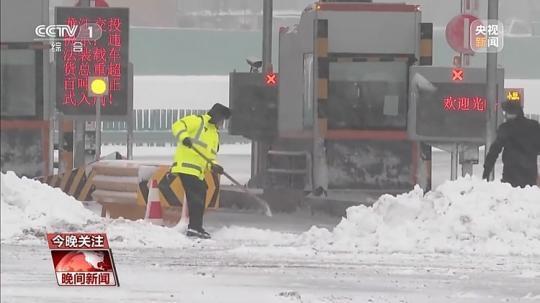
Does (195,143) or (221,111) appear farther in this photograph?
(195,143)

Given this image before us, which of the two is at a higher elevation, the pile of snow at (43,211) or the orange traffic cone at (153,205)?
the pile of snow at (43,211)

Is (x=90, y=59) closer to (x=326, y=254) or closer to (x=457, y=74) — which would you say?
(x=457, y=74)

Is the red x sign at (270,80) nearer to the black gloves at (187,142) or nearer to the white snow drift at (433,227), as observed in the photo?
the black gloves at (187,142)

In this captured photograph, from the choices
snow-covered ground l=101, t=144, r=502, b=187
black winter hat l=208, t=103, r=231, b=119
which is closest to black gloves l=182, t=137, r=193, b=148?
black winter hat l=208, t=103, r=231, b=119

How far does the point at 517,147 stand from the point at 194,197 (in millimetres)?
3364

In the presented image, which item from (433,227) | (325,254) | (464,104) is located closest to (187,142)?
(325,254)

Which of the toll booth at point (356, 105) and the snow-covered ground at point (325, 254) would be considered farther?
the toll booth at point (356, 105)

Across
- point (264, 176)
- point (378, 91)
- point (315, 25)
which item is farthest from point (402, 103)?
point (264, 176)

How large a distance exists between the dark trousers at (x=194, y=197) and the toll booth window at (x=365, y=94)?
11.5ft

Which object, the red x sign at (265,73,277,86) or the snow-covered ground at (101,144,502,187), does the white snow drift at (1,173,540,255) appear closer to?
the red x sign at (265,73,277,86)

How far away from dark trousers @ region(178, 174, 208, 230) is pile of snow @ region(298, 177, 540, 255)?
1.25 metres

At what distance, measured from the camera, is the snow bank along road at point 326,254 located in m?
10.2

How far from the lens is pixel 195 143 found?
14.8m

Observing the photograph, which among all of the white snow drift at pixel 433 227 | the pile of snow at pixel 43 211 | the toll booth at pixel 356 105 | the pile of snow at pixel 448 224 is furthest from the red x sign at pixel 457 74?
the pile of snow at pixel 43 211
